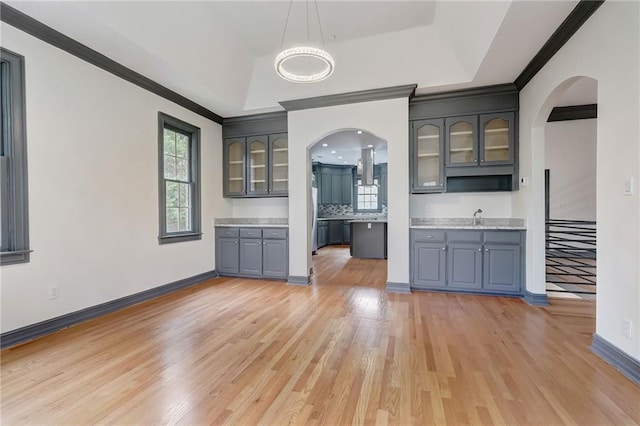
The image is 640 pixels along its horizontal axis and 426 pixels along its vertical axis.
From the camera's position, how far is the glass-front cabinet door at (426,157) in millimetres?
4277

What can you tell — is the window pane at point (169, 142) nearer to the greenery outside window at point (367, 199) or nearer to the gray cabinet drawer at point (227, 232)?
the gray cabinet drawer at point (227, 232)

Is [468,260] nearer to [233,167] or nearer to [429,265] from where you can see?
[429,265]

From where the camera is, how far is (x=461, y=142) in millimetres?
4211

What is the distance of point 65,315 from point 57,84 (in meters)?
2.29

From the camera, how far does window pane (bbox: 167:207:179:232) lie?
4.25 m

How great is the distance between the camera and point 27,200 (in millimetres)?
2549

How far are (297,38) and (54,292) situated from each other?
4.05 meters

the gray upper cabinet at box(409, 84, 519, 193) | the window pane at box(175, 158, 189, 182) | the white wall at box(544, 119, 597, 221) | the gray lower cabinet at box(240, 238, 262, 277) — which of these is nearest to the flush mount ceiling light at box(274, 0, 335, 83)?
the gray upper cabinet at box(409, 84, 519, 193)

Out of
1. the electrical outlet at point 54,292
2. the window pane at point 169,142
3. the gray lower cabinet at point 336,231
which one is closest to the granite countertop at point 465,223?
the window pane at point 169,142

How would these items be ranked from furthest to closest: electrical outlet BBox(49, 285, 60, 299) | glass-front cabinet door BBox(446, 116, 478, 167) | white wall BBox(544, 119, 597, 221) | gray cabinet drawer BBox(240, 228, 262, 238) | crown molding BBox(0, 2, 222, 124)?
white wall BBox(544, 119, 597, 221)
gray cabinet drawer BBox(240, 228, 262, 238)
glass-front cabinet door BBox(446, 116, 478, 167)
electrical outlet BBox(49, 285, 60, 299)
crown molding BBox(0, 2, 222, 124)

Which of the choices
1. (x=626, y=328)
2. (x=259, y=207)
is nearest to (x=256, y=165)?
(x=259, y=207)

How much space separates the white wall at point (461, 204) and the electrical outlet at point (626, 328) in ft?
8.04

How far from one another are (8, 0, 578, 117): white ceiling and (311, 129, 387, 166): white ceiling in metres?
1.58

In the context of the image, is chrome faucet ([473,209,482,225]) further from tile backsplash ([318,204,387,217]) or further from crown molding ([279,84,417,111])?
tile backsplash ([318,204,387,217])
